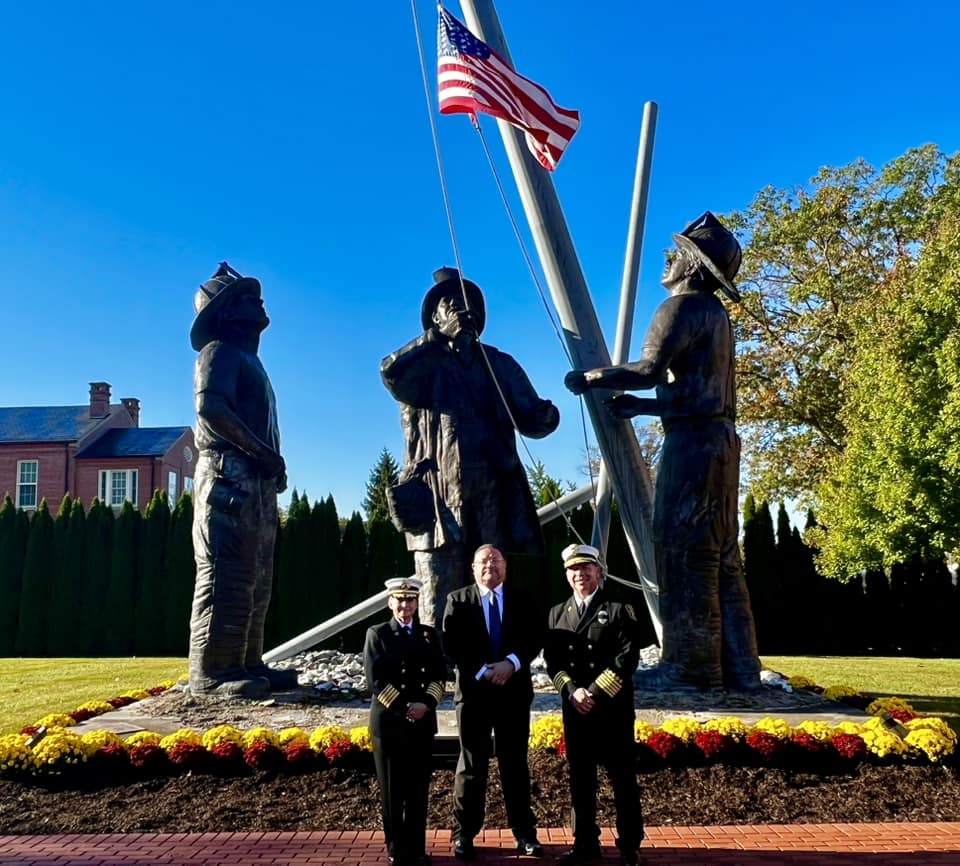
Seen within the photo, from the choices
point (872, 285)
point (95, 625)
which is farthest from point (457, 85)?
point (872, 285)

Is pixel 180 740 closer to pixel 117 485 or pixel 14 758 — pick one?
pixel 14 758

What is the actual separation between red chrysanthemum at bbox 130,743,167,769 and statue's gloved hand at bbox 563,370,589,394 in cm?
373

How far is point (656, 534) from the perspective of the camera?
22.0 ft

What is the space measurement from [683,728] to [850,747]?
96 cm

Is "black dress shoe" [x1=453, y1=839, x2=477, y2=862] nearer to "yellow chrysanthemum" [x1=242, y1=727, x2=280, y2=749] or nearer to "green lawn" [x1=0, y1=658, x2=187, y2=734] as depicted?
"yellow chrysanthemum" [x1=242, y1=727, x2=280, y2=749]

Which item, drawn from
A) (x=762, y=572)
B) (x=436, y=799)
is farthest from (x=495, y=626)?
(x=762, y=572)

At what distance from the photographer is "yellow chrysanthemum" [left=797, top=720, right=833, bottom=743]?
5.55 metres

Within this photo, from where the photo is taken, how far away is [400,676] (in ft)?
13.4

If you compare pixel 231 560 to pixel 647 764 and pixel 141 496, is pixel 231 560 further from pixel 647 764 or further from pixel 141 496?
pixel 141 496

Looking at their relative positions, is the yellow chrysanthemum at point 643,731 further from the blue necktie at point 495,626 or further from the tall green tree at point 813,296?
the tall green tree at point 813,296

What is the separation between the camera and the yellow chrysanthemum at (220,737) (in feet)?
17.9

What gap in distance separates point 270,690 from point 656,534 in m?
3.19

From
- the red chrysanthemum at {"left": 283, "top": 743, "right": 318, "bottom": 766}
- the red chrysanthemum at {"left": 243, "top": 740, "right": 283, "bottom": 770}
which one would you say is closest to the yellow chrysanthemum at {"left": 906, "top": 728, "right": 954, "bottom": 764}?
the red chrysanthemum at {"left": 283, "top": 743, "right": 318, "bottom": 766}

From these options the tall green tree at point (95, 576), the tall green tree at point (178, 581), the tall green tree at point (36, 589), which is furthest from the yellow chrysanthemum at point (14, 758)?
the tall green tree at point (36, 589)
